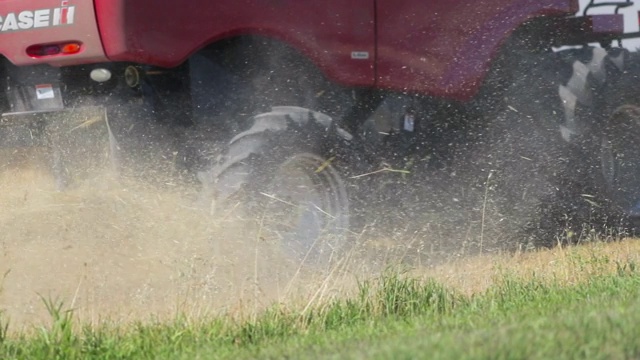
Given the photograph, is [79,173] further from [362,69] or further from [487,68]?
[487,68]

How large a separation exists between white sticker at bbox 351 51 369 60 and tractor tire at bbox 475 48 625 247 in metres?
1.28

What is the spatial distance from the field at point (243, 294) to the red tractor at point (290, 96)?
286 millimetres

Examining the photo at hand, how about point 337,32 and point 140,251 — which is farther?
point 337,32

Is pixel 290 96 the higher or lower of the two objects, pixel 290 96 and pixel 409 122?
the higher

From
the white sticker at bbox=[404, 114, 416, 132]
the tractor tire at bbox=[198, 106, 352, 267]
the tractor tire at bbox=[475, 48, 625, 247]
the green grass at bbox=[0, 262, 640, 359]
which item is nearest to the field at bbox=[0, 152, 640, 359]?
the green grass at bbox=[0, 262, 640, 359]

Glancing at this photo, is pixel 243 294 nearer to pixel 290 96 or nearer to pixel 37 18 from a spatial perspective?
pixel 290 96

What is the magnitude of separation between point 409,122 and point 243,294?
2.02 metres

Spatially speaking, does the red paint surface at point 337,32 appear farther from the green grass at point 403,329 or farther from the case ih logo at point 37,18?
the green grass at point 403,329

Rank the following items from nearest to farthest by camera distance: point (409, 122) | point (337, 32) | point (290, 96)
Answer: point (337, 32), point (290, 96), point (409, 122)

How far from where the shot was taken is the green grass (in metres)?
4.00

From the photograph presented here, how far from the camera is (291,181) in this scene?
738 centimetres

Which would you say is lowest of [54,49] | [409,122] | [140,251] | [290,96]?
[140,251]

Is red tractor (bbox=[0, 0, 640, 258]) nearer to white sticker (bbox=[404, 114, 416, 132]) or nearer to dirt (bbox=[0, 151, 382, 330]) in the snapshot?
white sticker (bbox=[404, 114, 416, 132])

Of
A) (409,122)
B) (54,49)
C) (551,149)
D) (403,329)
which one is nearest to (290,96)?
(409,122)
